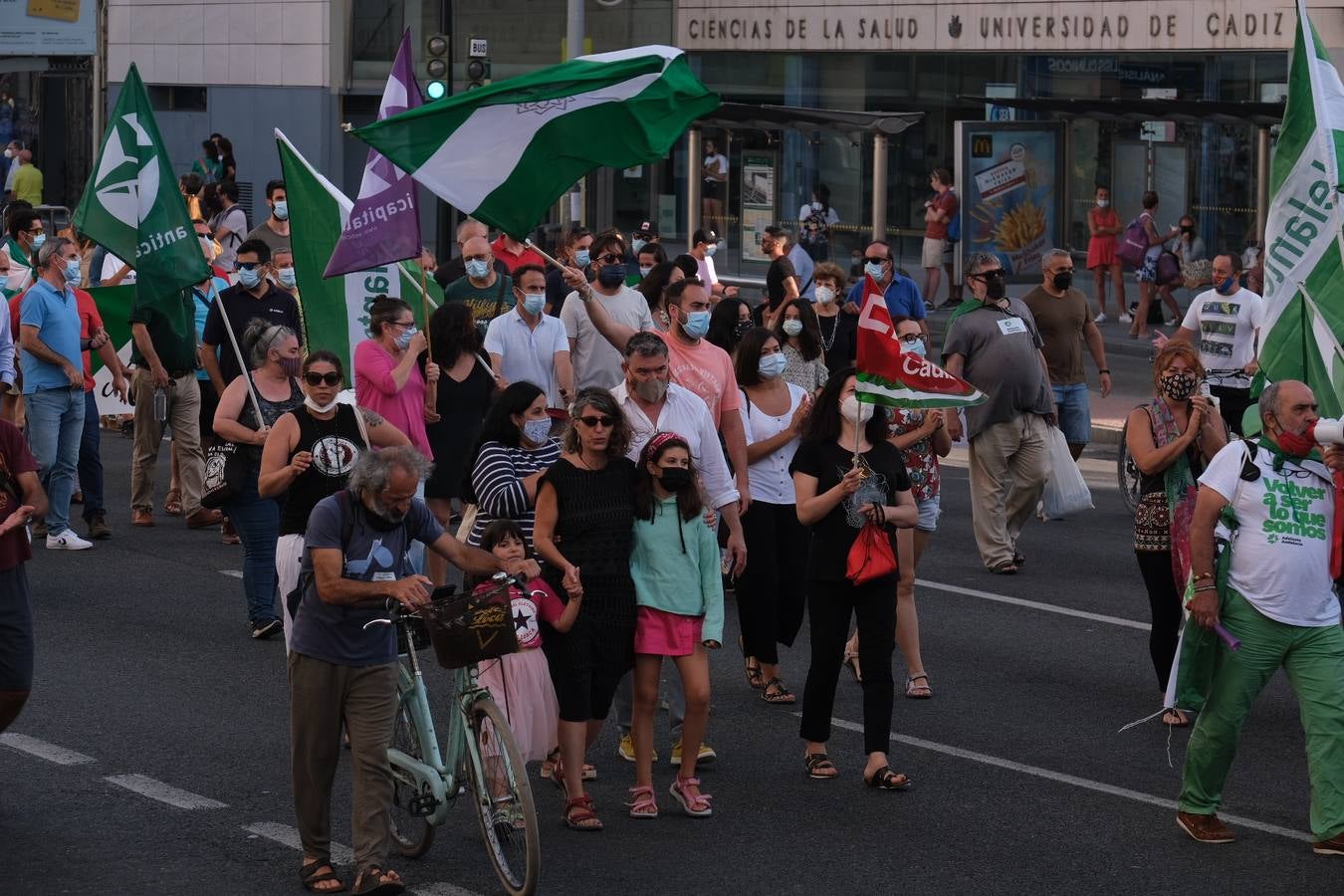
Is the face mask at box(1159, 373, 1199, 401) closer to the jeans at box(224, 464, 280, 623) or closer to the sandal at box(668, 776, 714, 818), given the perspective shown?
the sandal at box(668, 776, 714, 818)

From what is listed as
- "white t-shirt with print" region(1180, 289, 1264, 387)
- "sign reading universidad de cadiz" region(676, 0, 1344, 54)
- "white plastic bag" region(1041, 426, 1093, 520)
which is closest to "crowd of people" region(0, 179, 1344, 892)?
"white plastic bag" region(1041, 426, 1093, 520)

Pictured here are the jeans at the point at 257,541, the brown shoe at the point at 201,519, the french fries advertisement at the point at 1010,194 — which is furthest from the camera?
the french fries advertisement at the point at 1010,194

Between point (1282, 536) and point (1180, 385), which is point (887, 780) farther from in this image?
point (1180, 385)

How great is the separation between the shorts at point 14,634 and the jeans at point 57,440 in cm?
551

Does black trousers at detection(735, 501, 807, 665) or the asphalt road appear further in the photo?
black trousers at detection(735, 501, 807, 665)

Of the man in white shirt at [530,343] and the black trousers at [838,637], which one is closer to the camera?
the black trousers at [838,637]

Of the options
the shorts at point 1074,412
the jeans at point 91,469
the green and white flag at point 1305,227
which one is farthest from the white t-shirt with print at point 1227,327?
the jeans at point 91,469

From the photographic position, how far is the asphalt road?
24.8 feet

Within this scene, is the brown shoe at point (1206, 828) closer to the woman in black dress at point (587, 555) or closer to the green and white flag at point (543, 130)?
the woman in black dress at point (587, 555)

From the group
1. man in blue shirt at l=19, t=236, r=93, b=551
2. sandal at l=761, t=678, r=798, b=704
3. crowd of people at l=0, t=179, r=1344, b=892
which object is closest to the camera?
crowd of people at l=0, t=179, r=1344, b=892

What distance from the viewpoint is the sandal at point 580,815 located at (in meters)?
8.05

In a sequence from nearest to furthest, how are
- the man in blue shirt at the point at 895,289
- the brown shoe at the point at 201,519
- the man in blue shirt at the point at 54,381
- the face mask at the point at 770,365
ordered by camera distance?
1. the face mask at the point at 770,365
2. the man in blue shirt at the point at 54,381
3. the brown shoe at the point at 201,519
4. the man in blue shirt at the point at 895,289

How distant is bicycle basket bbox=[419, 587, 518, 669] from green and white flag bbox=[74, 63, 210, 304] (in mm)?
6626

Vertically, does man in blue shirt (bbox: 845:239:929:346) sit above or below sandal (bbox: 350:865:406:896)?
above
